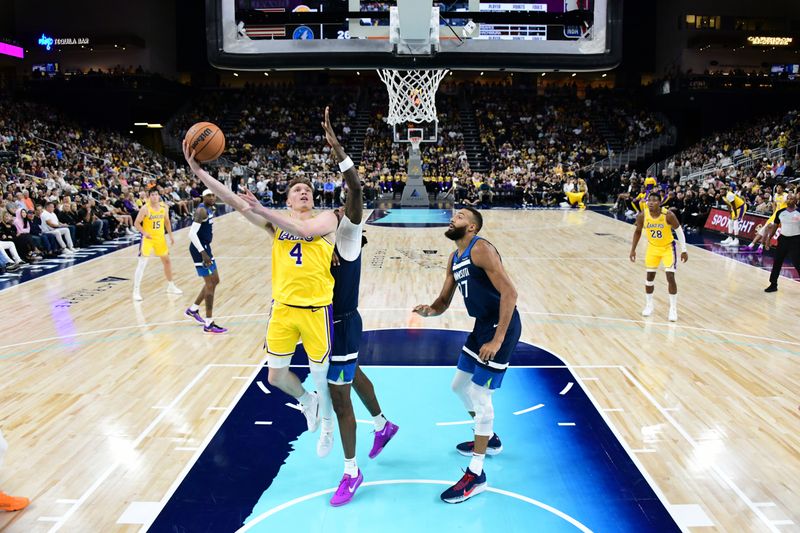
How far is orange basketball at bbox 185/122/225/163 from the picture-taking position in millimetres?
4621

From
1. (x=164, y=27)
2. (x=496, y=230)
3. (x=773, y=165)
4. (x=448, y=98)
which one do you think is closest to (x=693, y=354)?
(x=496, y=230)

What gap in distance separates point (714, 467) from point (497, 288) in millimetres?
1981

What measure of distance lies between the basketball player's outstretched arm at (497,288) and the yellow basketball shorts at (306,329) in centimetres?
96

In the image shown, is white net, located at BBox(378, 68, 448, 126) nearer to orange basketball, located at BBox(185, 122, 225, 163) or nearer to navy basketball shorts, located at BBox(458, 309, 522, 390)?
orange basketball, located at BBox(185, 122, 225, 163)

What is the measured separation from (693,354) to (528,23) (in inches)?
318

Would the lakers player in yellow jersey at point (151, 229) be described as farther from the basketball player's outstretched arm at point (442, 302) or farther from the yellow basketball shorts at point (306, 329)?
the basketball player's outstretched arm at point (442, 302)

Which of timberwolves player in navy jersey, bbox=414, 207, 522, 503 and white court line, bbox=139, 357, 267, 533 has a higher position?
timberwolves player in navy jersey, bbox=414, 207, 522, 503

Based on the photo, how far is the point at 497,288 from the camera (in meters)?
4.36

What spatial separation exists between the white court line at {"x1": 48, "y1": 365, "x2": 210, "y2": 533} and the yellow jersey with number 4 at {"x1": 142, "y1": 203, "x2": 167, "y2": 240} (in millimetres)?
3696

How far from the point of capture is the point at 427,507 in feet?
13.8

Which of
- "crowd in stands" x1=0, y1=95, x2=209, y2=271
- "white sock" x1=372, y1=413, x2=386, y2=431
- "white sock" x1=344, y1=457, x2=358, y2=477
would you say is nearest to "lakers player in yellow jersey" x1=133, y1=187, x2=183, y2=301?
"crowd in stands" x1=0, y1=95, x2=209, y2=271

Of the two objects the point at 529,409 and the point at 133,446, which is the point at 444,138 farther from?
the point at 133,446

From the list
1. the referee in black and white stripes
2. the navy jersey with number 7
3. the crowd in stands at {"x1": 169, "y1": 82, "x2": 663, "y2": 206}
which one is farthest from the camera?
the crowd in stands at {"x1": 169, "y1": 82, "x2": 663, "y2": 206}

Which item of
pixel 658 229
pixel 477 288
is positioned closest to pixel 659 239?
pixel 658 229
